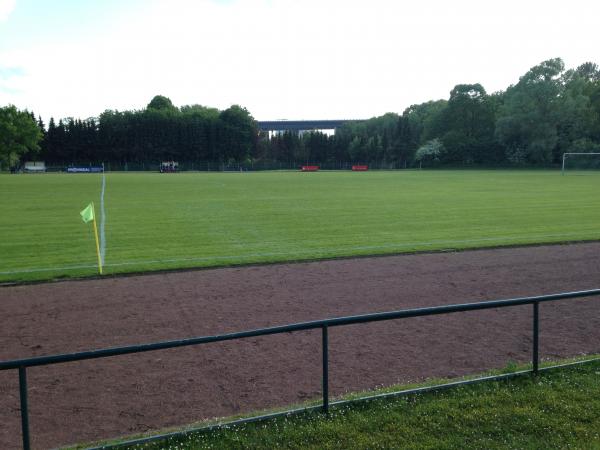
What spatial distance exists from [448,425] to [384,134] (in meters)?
130

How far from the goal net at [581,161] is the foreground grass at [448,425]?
78.8m

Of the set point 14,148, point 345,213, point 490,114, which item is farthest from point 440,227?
point 14,148

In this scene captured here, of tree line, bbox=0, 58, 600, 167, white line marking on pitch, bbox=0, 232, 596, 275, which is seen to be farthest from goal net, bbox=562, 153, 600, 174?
white line marking on pitch, bbox=0, 232, 596, 275

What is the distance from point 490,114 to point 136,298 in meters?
108

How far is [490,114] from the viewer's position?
4267 inches

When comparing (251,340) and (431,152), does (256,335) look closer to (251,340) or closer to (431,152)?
(251,340)

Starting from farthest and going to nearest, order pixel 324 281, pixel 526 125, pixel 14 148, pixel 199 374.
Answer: pixel 14 148 → pixel 526 125 → pixel 324 281 → pixel 199 374

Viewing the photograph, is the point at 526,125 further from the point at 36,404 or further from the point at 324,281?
the point at 36,404

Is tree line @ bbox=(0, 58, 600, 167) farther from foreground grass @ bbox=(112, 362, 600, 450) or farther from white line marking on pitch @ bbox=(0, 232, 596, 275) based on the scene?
foreground grass @ bbox=(112, 362, 600, 450)

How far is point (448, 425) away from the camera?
5.50 meters

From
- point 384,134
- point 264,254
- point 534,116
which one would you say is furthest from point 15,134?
point 264,254

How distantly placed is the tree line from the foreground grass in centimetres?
9013

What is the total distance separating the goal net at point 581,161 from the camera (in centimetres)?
7669

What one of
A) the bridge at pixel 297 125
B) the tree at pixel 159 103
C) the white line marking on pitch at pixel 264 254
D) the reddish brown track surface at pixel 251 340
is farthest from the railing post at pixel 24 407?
the bridge at pixel 297 125
